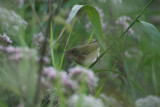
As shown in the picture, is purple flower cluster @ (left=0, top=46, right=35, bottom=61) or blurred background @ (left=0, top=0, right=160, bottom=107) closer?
purple flower cluster @ (left=0, top=46, right=35, bottom=61)

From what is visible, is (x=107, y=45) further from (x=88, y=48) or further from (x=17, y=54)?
(x=17, y=54)

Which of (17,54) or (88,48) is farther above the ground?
(88,48)

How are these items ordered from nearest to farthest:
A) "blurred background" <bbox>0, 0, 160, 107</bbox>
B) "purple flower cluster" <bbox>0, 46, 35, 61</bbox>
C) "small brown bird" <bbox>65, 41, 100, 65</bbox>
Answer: "purple flower cluster" <bbox>0, 46, 35, 61</bbox>
"blurred background" <bbox>0, 0, 160, 107</bbox>
"small brown bird" <bbox>65, 41, 100, 65</bbox>

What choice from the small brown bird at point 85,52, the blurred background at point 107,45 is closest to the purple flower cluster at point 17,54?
the blurred background at point 107,45

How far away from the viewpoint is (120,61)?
4.79ft

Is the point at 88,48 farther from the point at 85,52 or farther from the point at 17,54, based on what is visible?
the point at 17,54

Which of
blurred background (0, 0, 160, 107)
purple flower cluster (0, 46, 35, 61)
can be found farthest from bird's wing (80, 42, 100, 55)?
purple flower cluster (0, 46, 35, 61)

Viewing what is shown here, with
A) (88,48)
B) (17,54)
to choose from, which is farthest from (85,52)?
(17,54)

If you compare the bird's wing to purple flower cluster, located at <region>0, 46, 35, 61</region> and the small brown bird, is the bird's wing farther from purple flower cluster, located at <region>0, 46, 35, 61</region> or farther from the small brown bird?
purple flower cluster, located at <region>0, 46, 35, 61</region>

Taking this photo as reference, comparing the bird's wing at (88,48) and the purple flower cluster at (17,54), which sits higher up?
the bird's wing at (88,48)

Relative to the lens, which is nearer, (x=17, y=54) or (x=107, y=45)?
(x=17, y=54)

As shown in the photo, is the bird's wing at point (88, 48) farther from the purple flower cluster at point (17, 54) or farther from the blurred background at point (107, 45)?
the purple flower cluster at point (17, 54)

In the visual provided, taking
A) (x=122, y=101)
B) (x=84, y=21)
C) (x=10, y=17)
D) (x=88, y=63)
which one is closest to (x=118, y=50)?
(x=88, y=63)

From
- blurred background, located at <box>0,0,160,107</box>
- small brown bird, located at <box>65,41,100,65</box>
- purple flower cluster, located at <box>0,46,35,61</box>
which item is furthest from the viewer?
small brown bird, located at <box>65,41,100,65</box>
